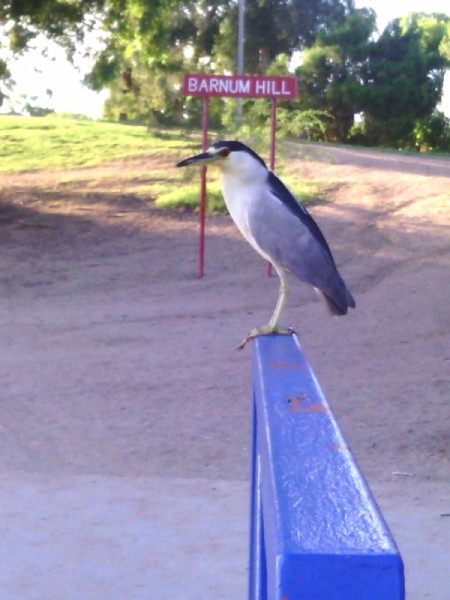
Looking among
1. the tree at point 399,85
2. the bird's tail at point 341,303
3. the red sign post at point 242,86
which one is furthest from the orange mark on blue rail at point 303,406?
the tree at point 399,85

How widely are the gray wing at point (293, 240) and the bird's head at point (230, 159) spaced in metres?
0.21

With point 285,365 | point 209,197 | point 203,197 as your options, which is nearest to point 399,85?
point 209,197

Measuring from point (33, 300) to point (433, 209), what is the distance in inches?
278

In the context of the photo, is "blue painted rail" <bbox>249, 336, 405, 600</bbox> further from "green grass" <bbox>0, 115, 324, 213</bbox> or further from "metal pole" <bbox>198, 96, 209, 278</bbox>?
"green grass" <bbox>0, 115, 324, 213</bbox>

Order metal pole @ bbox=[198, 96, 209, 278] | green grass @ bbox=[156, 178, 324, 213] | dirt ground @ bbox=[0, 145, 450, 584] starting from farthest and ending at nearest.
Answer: green grass @ bbox=[156, 178, 324, 213], metal pole @ bbox=[198, 96, 209, 278], dirt ground @ bbox=[0, 145, 450, 584]

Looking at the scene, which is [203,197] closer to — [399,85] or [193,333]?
[193,333]

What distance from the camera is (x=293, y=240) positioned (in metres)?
5.43

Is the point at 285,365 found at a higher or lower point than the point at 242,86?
lower

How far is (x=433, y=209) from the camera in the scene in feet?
57.7

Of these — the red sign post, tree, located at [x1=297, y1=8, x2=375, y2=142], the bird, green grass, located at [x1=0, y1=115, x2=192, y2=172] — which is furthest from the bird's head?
tree, located at [x1=297, y1=8, x2=375, y2=142]

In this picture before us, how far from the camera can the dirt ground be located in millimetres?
7914

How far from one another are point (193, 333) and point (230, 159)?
696 centimetres

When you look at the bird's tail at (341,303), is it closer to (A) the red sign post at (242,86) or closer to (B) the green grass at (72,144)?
(A) the red sign post at (242,86)

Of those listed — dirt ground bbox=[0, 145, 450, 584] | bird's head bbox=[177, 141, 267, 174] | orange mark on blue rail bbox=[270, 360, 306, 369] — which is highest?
bird's head bbox=[177, 141, 267, 174]
